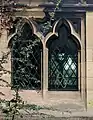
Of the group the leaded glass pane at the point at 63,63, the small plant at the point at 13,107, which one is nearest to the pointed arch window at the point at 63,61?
the leaded glass pane at the point at 63,63

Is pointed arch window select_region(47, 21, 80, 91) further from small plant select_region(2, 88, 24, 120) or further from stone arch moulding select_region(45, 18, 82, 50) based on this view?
small plant select_region(2, 88, 24, 120)

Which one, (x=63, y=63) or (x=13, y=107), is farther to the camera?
(x=63, y=63)

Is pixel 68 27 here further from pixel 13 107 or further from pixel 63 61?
pixel 13 107

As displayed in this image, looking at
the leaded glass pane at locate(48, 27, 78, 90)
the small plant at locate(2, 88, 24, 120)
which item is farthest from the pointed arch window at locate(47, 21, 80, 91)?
the small plant at locate(2, 88, 24, 120)

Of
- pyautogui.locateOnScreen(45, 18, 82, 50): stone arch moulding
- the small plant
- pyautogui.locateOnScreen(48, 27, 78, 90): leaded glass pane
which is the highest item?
pyautogui.locateOnScreen(45, 18, 82, 50): stone arch moulding

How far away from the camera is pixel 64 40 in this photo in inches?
275

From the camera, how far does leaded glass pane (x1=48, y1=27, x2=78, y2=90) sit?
698 centimetres

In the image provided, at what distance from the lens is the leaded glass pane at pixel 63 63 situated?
6984 mm

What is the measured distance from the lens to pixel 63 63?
23.0 feet

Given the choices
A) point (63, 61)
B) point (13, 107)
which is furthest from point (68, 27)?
point (13, 107)

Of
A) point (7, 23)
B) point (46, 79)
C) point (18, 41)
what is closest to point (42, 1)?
point (46, 79)

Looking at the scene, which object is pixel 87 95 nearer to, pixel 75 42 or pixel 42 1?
pixel 75 42

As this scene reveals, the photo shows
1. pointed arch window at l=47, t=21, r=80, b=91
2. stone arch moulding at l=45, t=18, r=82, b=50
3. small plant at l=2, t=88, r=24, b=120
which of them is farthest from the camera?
pointed arch window at l=47, t=21, r=80, b=91

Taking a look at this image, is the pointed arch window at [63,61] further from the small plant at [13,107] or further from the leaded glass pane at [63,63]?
the small plant at [13,107]
